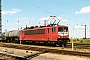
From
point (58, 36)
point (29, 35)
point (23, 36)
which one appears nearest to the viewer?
point (58, 36)

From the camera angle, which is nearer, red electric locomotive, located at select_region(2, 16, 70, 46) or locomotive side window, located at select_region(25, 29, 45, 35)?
red electric locomotive, located at select_region(2, 16, 70, 46)

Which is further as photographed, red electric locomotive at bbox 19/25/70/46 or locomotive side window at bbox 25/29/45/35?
locomotive side window at bbox 25/29/45/35

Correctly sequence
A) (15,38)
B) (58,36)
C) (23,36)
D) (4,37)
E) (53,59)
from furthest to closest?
(4,37) → (15,38) → (23,36) → (58,36) → (53,59)

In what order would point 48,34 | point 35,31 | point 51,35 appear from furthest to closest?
1. point 35,31
2. point 48,34
3. point 51,35

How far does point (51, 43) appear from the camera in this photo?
89.7 ft

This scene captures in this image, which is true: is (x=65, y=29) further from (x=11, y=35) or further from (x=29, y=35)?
(x=11, y=35)

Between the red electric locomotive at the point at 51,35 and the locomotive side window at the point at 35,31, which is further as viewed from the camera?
the locomotive side window at the point at 35,31

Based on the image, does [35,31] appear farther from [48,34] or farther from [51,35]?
[51,35]

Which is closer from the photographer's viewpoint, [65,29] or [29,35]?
[65,29]

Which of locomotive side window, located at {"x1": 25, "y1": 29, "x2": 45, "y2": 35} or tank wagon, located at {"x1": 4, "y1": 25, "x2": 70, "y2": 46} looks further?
locomotive side window, located at {"x1": 25, "y1": 29, "x2": 45, "y2": 35}

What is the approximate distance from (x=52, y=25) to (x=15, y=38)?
16.2 metres

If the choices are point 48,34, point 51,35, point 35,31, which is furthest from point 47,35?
point 35,31

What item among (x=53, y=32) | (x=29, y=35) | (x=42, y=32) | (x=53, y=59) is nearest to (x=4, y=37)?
(x=29, y=35)

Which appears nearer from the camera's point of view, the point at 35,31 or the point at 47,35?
the point at 47,35
